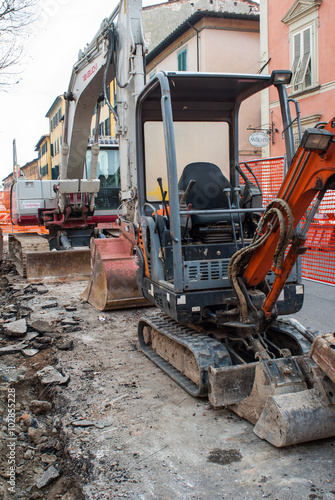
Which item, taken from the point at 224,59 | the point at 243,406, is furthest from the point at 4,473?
the point at 224,59

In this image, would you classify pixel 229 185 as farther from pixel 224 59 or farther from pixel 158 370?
pixel 224 59

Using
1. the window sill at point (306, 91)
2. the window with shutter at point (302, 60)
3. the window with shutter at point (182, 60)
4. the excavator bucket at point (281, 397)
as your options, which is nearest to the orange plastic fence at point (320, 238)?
the excavator bucket at point (281, 397)

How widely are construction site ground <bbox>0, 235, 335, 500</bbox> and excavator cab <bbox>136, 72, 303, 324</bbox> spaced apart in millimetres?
783

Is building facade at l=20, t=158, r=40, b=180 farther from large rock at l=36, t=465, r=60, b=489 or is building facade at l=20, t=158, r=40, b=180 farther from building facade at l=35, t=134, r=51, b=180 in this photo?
large rock at l=36, t=465, r=60, b=489

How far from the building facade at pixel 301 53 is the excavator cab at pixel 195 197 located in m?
9.25

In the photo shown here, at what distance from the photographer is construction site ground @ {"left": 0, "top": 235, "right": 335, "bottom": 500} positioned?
287 centimetres

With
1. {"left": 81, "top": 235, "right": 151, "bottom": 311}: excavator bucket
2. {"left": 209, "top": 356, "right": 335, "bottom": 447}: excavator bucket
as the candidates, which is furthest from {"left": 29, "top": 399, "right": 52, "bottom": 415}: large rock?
{"left": 81, "top": 235, "right": 151, "bottom": 311}: excavator bucket

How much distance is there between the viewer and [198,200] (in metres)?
4.91

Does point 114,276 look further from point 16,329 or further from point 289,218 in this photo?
point 289,218

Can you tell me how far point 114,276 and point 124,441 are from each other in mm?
3769

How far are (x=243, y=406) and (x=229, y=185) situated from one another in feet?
7.40

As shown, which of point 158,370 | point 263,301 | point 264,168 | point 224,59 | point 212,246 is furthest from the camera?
point 224,59

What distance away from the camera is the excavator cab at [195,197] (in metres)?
4.09

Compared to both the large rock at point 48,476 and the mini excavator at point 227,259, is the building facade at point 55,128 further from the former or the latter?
the large rock at point 48,476
